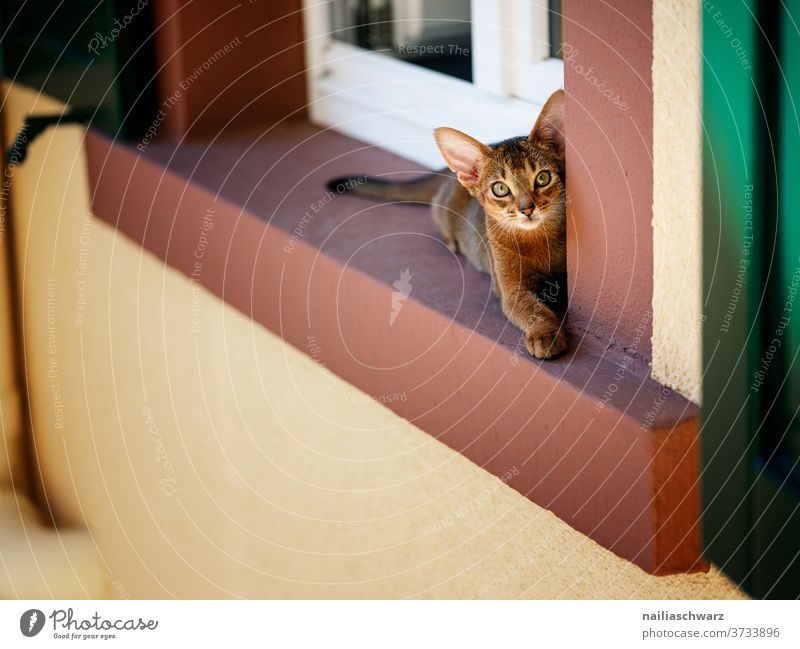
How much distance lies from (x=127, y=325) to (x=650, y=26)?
1780 millimetres

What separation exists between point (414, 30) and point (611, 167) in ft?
3.25

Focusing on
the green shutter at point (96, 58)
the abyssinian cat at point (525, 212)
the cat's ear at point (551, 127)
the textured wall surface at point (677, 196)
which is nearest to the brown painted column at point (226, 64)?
the green shutter at point (96, 58)

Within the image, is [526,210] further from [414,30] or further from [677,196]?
[414,30]

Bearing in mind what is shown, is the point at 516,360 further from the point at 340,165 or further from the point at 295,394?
the point at 340,165

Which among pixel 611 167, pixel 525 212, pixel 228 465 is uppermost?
pixel 611 167

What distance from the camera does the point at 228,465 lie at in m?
2.41

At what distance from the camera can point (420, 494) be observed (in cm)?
176

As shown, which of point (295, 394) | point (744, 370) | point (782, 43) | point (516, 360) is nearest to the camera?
point (782, 43)

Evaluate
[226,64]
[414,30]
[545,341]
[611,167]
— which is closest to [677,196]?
[611,167]

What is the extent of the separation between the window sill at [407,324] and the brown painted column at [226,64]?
8 cm

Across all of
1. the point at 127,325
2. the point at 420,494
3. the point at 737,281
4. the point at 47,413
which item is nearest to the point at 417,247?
the point at 420,494

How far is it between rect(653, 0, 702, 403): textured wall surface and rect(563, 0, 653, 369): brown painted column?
17 mm

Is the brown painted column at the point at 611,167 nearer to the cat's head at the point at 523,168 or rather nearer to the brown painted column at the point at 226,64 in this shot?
the cat's head at the point at 523,168

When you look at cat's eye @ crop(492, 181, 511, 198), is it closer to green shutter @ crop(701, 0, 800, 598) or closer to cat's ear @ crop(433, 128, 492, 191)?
cat's ear @ crop(433, 128, 492, 191)
